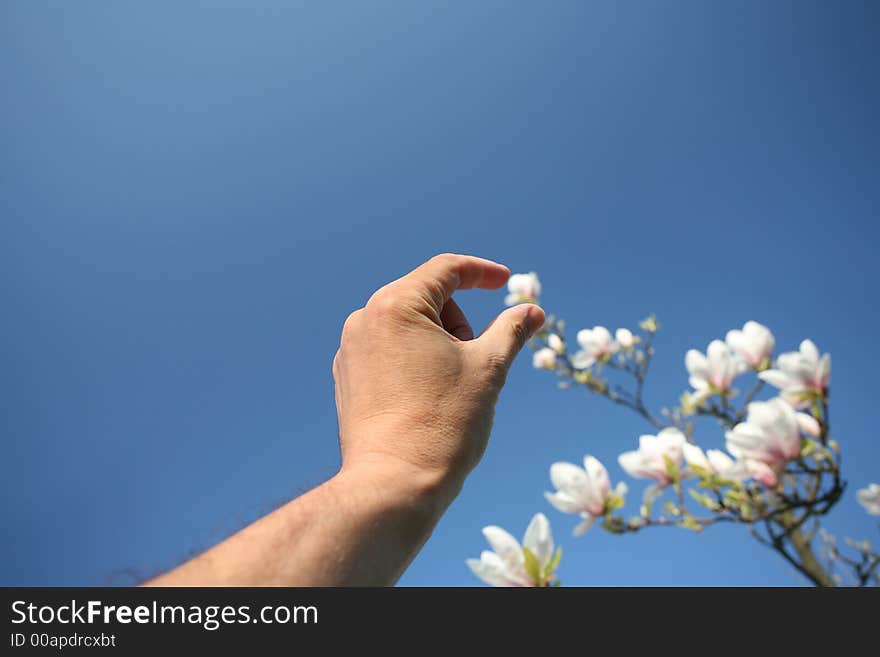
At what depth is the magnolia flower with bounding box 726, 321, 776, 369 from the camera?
3.17 ft

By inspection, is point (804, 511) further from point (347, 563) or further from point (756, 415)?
point (347, 563)

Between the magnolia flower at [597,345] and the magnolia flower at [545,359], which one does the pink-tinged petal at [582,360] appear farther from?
the magnolia flower at [545,359]

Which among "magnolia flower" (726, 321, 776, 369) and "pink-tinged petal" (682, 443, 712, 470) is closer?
"pink-tinged petal" (682, 443, 712, 470)

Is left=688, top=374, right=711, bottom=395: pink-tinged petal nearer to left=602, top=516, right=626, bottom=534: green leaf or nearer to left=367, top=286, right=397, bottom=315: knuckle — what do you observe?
left=602, top=516, right=626, bottom=534: green leaf

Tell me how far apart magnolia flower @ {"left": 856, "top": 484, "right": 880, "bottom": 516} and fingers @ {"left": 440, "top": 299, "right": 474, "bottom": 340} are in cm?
84

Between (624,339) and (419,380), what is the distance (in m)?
1.53

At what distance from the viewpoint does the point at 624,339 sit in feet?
6.77

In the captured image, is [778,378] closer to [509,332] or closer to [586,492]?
[586,492]

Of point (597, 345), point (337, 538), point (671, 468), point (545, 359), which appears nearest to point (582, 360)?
point (597, 345)

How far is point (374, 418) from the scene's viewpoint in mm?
841

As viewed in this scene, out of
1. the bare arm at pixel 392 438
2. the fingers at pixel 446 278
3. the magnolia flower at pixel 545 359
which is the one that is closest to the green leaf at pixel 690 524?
the bare arm at pixel 392 438

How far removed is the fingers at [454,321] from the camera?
3.91ft

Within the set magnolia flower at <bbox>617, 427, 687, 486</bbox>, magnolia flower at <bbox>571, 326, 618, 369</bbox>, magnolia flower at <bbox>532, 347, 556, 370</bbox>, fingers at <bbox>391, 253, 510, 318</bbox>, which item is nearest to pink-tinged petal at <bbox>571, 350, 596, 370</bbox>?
magnolia flower at <bbox>571, 326, 618, 369</bbox>
